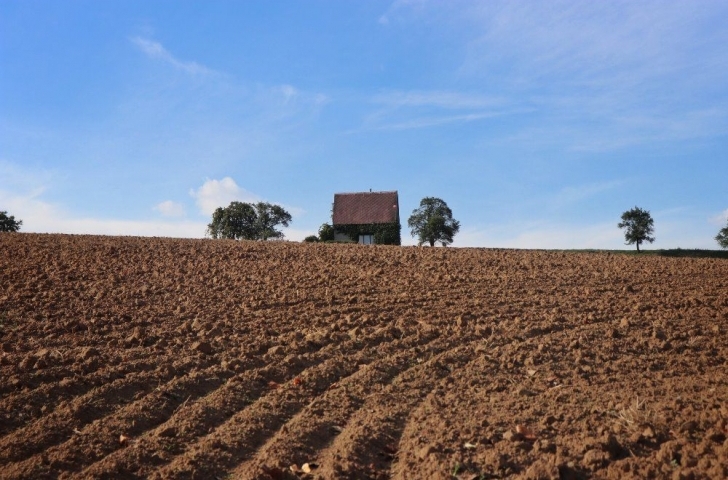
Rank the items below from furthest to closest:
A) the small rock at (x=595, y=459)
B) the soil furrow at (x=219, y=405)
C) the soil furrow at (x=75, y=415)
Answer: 1. the soil furrow at (x=75, y=415)
2. the soil furrow at (x=219, y=405)
3. the small rock at (x=595, y=459)

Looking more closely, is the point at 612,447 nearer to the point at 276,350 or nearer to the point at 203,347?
the point at 276,350

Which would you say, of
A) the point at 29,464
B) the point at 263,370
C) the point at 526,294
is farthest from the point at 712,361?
the point at 29,464

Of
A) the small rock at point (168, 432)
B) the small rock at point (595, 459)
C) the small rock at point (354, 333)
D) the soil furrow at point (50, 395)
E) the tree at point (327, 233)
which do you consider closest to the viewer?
the small rock at point (595, 459)

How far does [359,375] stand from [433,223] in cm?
4211

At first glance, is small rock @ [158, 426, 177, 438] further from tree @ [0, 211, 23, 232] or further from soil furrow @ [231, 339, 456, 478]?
tree @ [0, 211, 23, 232]

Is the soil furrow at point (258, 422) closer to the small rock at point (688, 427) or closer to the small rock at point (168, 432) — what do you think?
the small rock at point (168, 432)

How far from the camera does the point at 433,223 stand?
49.6 metres

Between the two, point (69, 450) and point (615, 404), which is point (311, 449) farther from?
point (615, 404)

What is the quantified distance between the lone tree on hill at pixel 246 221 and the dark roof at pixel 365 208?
27.4 ft

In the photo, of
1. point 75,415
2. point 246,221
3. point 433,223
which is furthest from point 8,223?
point 75,415

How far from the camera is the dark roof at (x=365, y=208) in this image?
43.3 m

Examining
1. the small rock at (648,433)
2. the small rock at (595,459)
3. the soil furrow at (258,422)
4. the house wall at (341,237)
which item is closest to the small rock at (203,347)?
the soil furrow at (258,422)

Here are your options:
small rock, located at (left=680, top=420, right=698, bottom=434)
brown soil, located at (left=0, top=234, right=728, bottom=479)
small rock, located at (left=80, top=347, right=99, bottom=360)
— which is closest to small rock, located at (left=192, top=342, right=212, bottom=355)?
brown soil, located at (left=0, top=234, right=728, bottom=479)

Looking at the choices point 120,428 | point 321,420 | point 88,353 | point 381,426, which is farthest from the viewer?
point 88,353
